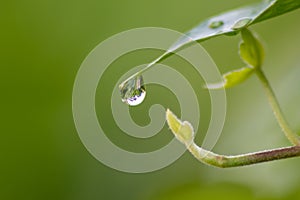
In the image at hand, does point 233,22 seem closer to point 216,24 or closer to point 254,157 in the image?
point 216,24

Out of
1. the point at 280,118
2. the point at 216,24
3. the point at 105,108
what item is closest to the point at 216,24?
the point at 216,24

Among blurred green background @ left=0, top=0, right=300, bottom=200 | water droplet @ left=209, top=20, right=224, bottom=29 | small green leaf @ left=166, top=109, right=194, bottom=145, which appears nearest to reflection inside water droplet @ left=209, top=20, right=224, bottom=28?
water droplet @ left=209, top=20, right=224, bottom=29

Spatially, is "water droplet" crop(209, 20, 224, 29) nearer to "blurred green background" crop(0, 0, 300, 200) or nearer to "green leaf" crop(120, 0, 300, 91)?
"green leaf" crop(120, 0, 300, 91)

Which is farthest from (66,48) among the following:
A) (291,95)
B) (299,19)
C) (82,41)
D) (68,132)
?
(291,95)

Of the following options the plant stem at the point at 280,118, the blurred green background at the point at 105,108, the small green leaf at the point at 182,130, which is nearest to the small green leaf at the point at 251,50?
the plant stem at the point at 280,118

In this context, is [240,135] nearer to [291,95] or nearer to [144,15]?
[291,95]

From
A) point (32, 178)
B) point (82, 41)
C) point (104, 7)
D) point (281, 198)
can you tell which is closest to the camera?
point (281, 198)
